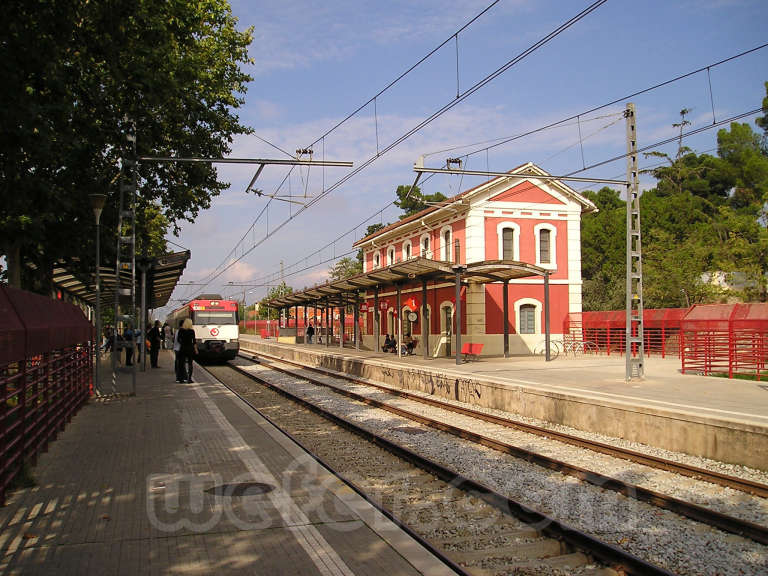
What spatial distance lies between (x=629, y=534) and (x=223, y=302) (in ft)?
85.9

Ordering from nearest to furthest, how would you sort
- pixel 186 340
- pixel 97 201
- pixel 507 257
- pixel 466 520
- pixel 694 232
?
pixel 466 520, pixel 97 201, pixel 186 340, pixel 507 257, pixel 694 232

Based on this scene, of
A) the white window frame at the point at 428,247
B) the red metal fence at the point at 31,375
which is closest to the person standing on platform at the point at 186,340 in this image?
the red metal fence at the point at 31,375

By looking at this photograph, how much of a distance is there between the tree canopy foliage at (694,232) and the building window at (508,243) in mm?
9707

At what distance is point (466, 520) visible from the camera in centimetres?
621

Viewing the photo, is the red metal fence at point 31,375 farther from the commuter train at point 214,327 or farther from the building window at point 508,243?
the building window at point 508,243

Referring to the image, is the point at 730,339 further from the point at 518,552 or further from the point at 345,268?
the point at 345,268

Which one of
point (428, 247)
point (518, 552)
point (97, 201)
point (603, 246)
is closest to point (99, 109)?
point (97, 201)

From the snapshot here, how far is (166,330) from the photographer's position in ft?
174

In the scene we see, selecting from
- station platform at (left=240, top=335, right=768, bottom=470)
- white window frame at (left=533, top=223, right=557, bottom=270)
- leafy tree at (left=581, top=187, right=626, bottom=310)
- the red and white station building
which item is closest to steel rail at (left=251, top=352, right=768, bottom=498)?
station platform at (left=240, top=335, right=768, bottom=470)

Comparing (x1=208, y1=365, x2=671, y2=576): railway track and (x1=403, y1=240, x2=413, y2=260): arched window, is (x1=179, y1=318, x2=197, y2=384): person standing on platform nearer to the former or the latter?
(x1=208, y1=365, x2=671, y2=576): railway track

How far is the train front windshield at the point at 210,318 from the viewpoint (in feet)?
96.6

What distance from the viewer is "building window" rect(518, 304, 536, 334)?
31672 millimetres

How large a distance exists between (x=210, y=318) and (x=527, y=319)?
584 inches

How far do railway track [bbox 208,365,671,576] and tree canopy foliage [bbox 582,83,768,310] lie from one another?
88.3 ft
